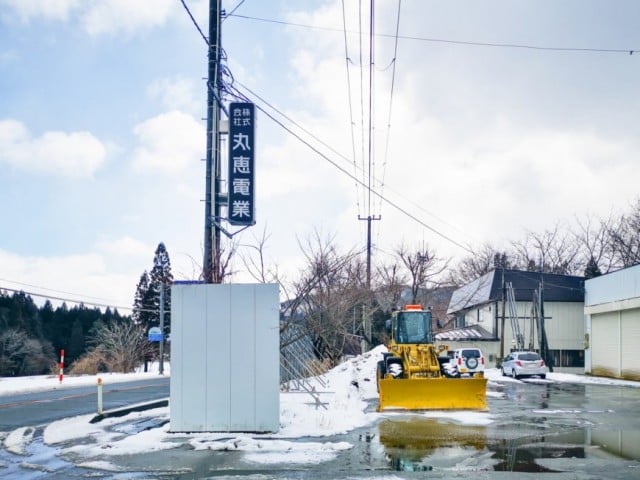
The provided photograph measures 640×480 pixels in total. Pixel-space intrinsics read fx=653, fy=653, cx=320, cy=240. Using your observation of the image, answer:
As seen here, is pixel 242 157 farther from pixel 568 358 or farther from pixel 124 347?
pixel 124 347

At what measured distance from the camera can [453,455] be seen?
1034 cm

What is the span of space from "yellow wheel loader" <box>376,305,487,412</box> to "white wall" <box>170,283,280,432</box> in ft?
18.1

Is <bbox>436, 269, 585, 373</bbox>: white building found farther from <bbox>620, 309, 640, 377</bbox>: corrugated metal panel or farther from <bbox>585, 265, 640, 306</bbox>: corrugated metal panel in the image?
<bbox>620, 309, 640, 377</bbox>: corrugated metal panel

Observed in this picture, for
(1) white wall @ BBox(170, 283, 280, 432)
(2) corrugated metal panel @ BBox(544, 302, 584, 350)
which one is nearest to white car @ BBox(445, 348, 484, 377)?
(1) white wall @ BBox(170, 283, 280, 432)

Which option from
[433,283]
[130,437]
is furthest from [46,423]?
[433,283]

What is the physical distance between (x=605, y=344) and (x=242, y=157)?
28.0 meters

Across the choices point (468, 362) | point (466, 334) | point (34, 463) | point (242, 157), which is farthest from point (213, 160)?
point (466, 334)

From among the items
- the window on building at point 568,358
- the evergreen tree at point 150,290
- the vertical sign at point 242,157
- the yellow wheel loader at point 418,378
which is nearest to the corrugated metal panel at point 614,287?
the window on building at point 568,358

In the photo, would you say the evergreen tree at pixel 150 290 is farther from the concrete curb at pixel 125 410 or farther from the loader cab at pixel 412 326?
the concrete curb at pixel 125 410

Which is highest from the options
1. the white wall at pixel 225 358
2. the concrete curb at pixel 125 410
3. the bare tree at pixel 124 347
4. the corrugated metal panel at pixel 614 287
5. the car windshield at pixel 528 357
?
the corrugated metal panel at pixel 614 287

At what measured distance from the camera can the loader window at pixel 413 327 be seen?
2006cm

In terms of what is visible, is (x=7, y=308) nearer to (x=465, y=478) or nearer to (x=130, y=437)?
(x=130, y=437)

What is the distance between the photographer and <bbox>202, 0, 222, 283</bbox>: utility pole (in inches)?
563

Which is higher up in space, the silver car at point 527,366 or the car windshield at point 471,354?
the car windshield at point 471,354
